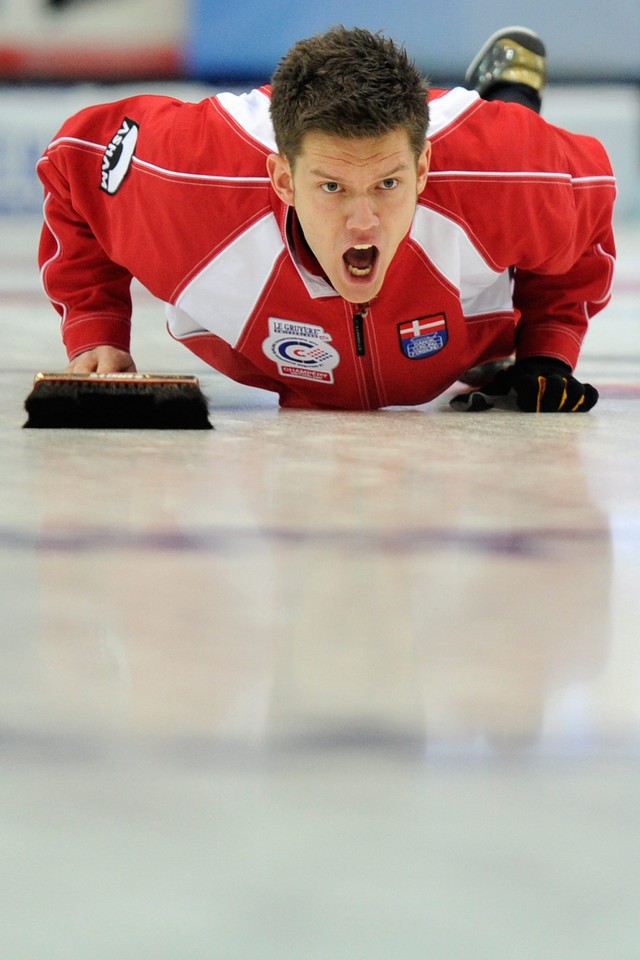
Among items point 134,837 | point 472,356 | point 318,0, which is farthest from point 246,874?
point 318,0

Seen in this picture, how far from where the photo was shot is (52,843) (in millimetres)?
428

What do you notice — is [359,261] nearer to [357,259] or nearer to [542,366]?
[357,259]

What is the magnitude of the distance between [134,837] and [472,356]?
1.20 metres

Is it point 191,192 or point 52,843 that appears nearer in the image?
point 52,843

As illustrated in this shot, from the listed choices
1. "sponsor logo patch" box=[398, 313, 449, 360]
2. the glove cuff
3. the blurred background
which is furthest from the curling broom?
the blurred background

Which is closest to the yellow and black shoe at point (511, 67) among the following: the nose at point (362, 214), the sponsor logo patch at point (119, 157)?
the sponsor logo patch at point (119, 157)

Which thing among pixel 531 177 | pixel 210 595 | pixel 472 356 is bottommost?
pixel 472 356

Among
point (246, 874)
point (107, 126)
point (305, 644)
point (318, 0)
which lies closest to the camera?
point (246, 874)

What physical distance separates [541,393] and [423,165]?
30 centimetres

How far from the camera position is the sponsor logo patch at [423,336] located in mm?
1443

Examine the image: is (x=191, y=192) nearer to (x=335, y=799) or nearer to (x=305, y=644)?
(x=305, y=644)

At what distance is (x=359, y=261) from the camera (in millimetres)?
1307

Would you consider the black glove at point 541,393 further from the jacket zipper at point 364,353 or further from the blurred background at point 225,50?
the blurred background at point 225,50

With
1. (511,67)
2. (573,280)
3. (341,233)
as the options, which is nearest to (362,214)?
(341,233)
